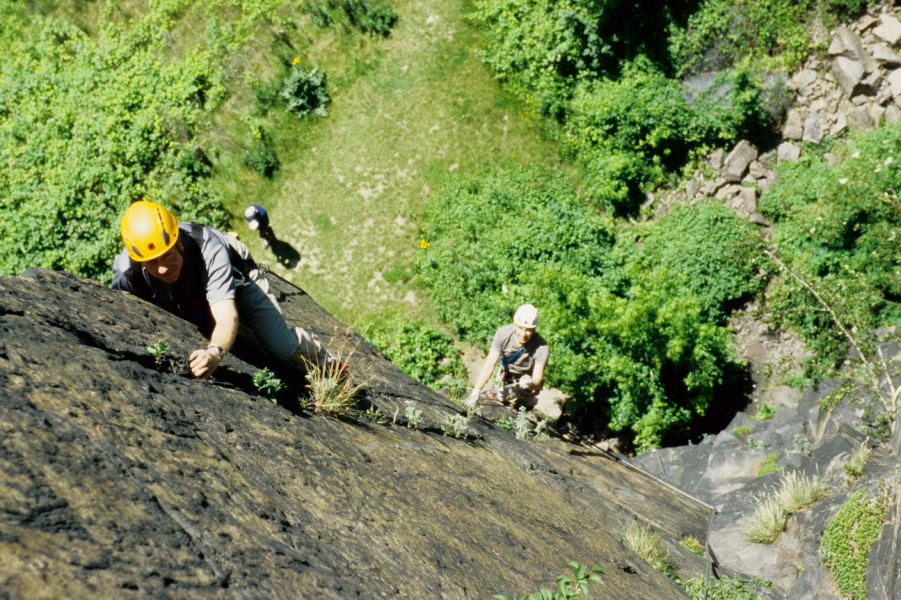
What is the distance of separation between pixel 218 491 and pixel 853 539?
589 centimetres

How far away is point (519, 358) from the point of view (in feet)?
29.8

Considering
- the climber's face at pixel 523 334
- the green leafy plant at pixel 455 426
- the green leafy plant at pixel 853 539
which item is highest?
the climber's face at pixel 523 334

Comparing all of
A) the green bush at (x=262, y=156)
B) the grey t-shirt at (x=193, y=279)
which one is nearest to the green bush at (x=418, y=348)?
the green bush at (x=262, y=156)

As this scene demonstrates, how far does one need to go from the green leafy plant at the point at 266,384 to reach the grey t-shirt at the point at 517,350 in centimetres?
400

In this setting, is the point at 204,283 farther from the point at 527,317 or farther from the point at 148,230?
the point at 527,317

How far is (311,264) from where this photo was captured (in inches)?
558

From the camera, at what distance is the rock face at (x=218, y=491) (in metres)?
3.11

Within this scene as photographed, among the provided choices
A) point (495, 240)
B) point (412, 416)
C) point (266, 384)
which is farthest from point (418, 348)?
point (266, 384)

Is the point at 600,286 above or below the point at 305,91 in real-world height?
below

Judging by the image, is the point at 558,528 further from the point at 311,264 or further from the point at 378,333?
the point at 311,264

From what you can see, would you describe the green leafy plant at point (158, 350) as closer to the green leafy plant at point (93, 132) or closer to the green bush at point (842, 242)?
the green leafy plant at point (93, 132)

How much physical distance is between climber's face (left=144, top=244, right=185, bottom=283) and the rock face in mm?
406

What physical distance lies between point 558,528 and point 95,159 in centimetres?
1214

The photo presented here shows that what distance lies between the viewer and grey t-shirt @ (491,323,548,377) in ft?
28.9
